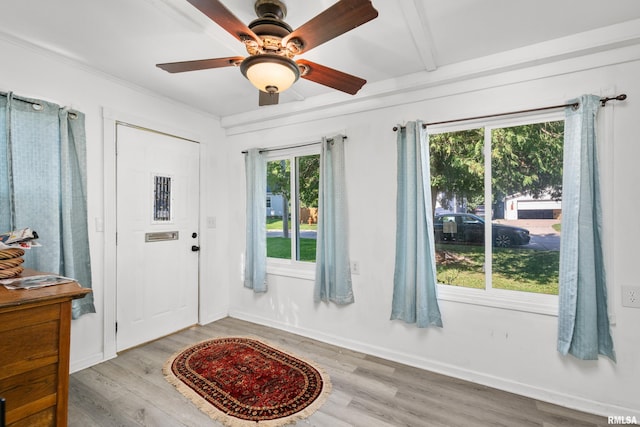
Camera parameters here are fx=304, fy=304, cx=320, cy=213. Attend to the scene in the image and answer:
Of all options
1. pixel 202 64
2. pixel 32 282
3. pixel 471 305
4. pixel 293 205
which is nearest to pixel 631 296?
pixel 471 305

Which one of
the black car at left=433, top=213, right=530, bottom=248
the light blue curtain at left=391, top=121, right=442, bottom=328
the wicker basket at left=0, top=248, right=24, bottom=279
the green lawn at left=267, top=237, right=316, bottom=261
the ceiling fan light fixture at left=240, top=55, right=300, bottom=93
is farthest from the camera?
the green lawn at left=267, top=237, right=316, bottom=261

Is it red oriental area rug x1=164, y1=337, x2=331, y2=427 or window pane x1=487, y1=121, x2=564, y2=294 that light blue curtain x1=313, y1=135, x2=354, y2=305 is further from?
window pane x1=487, y1=121, x2=564, y2=294

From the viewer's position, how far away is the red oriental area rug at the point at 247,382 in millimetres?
1998

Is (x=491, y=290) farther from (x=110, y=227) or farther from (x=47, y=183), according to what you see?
(x=47, y=183)

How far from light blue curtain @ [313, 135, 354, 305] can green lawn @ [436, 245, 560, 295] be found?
858 millimetres

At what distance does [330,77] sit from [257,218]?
2045 millimetres

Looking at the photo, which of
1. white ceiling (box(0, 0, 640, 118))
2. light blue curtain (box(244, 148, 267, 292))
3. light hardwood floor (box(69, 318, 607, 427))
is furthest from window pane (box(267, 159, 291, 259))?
light hardwood floor (box(69, 318, 607, 427))

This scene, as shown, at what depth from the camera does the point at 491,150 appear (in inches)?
97.0

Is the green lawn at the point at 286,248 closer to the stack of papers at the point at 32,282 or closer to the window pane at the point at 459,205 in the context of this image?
the window pane at the point at 459,205

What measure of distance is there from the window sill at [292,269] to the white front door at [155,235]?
0.88 m

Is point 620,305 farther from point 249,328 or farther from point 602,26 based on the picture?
point 249,328

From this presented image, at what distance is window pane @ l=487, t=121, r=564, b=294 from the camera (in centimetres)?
229

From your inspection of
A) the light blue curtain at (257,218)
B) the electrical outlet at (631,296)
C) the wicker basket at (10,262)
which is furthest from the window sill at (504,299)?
the wicker basket at (10,262)

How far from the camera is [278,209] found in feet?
11.9
